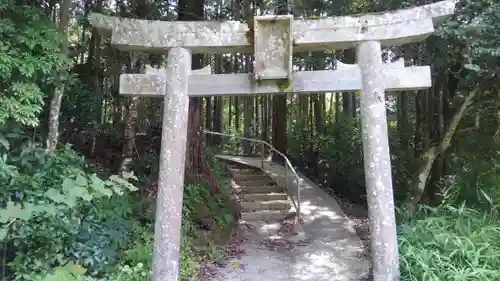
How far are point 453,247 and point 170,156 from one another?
10.5 feet

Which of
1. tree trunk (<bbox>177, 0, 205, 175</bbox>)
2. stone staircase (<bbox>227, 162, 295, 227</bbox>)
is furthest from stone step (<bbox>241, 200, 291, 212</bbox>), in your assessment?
tree trunk (<bbox>177, 0, 205, 175</bbox>)

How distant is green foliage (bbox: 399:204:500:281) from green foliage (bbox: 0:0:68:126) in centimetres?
411

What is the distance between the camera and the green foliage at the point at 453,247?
4.26 metres

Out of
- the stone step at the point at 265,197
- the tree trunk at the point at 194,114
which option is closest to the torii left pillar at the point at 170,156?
the tree trunk at the point at 194,114

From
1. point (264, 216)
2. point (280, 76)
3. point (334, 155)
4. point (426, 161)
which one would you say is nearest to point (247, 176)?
point (264, 216)

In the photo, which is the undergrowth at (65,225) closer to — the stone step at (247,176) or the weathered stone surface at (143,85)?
the weathered stone surface at (143,85)

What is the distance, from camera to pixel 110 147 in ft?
29.2

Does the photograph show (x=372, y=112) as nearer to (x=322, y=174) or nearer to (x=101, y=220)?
(x=101, y=220)

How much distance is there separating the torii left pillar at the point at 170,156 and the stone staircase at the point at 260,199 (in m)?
3.44

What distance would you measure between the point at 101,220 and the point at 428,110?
738cm

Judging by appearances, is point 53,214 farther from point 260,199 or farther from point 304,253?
point 260,199

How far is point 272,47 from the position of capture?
4555 mm

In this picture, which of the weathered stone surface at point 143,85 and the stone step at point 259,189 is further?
the stone step at point 259,189

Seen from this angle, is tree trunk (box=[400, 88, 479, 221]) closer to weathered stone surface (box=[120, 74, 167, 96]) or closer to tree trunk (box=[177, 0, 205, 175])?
tree trunk (box=[177, 0, 205, 175])
